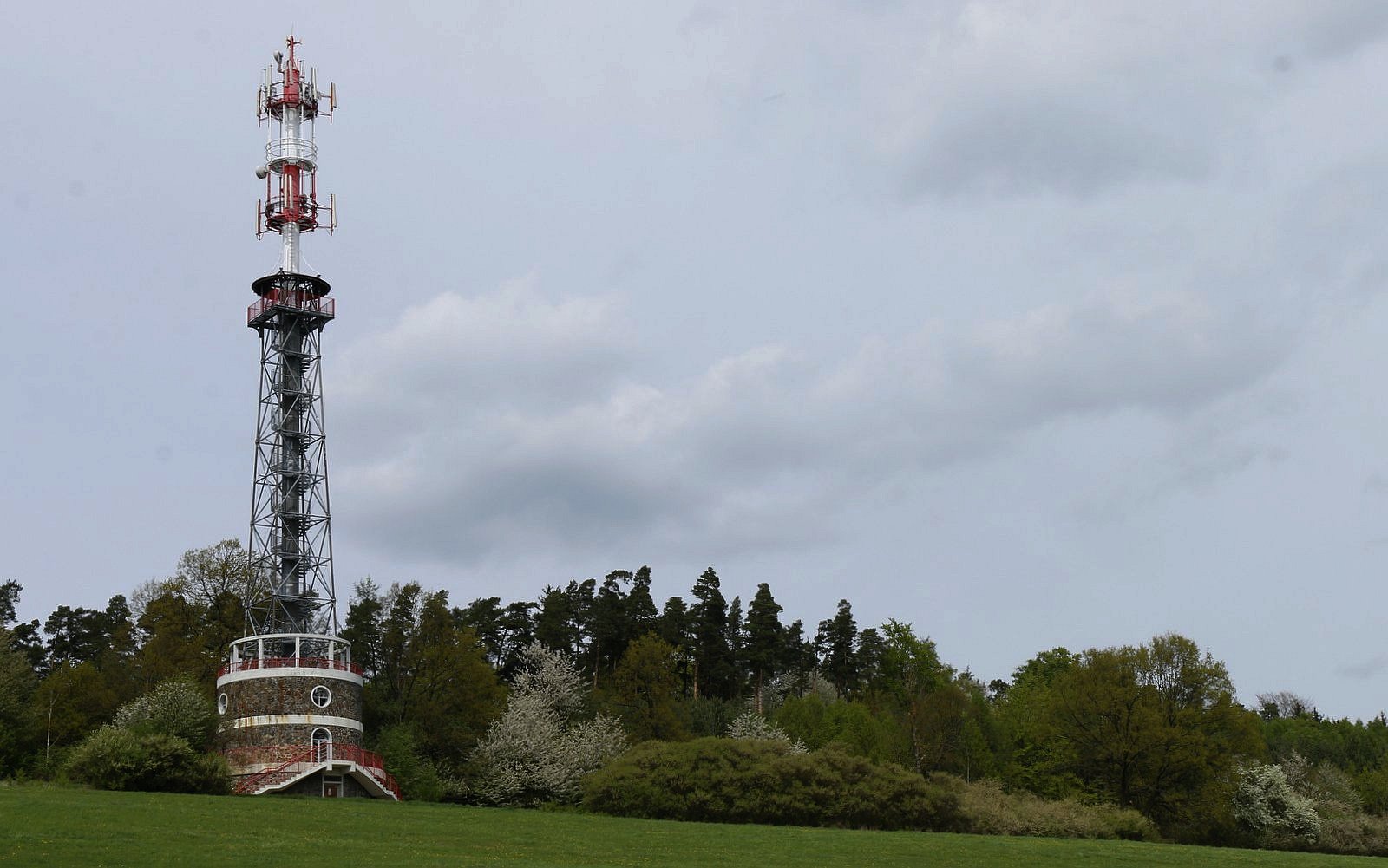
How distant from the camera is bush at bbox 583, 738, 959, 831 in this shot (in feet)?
167

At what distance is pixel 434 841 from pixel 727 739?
20710 mm

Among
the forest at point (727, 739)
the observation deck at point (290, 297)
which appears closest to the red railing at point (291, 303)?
the observation deck at point (290, 297)

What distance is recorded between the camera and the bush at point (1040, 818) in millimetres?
52625

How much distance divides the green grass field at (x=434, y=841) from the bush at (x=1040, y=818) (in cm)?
559

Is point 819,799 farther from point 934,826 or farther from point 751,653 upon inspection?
point 751,653

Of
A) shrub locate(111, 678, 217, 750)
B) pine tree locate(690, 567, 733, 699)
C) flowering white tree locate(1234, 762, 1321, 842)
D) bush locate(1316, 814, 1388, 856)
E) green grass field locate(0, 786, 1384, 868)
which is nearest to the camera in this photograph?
green grass field locate(0, 786, 1384, 868)

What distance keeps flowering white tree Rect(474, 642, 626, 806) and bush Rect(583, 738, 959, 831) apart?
689 centimetres

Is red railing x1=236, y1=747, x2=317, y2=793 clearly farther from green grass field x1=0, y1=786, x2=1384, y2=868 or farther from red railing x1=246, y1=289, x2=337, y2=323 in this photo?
red railing x1=246, y1=289, x2=337, y2=323

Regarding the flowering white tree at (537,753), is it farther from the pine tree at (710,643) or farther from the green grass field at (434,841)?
the pine tree at (710,643)

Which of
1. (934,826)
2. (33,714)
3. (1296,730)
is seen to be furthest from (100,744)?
(1296,730)

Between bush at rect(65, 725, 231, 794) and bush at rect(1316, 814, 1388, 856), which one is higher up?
bush at rect(65, 725, 231, 794)

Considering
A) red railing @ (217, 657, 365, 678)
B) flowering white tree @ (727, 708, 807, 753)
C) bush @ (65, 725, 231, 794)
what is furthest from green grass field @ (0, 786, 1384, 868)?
flowering white tree @ (727, 708, 807, 753)

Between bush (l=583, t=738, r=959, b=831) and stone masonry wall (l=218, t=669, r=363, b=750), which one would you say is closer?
bush (l=583, t=738, r=959, b=831)

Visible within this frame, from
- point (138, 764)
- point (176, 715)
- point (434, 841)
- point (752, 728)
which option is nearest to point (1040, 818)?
point (752, 728)
